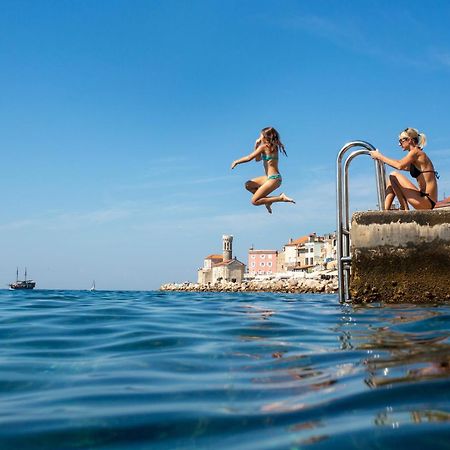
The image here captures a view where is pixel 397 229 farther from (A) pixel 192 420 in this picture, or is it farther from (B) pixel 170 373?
(A) pixel 192 420

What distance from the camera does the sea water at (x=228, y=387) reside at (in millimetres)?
2102

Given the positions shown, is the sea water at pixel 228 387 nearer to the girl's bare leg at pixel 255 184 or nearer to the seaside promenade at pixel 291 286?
the girl's bare leg at pixel 255 184

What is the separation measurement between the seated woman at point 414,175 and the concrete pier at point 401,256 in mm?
608

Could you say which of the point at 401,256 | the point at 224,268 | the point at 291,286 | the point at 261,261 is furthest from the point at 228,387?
the point at 261,261

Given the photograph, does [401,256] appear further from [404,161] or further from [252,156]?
[252,156]

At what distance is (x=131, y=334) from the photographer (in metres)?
4.89

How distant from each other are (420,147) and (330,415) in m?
6.21

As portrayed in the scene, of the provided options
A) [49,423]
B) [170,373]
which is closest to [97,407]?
[49,423]

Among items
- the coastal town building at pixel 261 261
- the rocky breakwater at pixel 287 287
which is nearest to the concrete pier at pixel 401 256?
the rocky breakwater at pixel 287 287

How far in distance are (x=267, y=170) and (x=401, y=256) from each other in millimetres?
3323

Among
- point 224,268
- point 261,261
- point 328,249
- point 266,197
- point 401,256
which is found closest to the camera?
point 401,256

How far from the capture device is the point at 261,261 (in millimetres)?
127688

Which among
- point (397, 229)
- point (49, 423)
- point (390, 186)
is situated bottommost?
point (49, 423)

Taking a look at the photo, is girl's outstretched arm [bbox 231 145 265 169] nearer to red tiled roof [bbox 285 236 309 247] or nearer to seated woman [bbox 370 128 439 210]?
seated woman [bbox 370 128 439 210]
